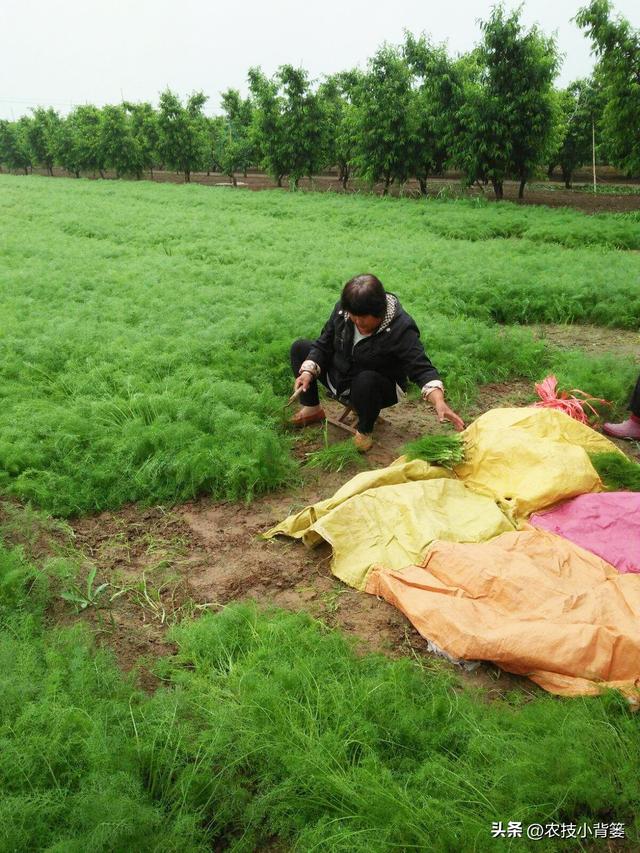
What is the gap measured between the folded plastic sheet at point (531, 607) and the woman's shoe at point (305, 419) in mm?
1929

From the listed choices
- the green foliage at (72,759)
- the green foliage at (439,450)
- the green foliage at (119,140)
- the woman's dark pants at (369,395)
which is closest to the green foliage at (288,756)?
the green foliage at (72,759)

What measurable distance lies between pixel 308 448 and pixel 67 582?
2.02 meters

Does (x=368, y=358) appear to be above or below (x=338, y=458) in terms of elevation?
above

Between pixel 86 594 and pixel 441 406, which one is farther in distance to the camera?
pixel 441 406

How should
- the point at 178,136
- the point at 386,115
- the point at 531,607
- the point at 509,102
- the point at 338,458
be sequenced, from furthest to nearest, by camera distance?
the point at 178,136
the point at 386,115
the point at 509,102
the point at 338,458
the point at 531,607

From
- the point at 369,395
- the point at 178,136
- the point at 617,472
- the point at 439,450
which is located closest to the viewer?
the point at 617,472

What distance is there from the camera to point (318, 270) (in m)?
9.05

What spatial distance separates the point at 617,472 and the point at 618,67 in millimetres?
17461

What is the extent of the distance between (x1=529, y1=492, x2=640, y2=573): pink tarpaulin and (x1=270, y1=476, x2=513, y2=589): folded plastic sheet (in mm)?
296

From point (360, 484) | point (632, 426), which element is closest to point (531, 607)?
point (360, 484)

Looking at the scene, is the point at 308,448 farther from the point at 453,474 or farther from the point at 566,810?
the point at 566,810

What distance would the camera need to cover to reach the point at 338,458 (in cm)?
432

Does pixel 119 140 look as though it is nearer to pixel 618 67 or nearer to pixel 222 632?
pixel 618 67

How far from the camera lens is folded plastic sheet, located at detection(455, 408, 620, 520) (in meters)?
3.47
